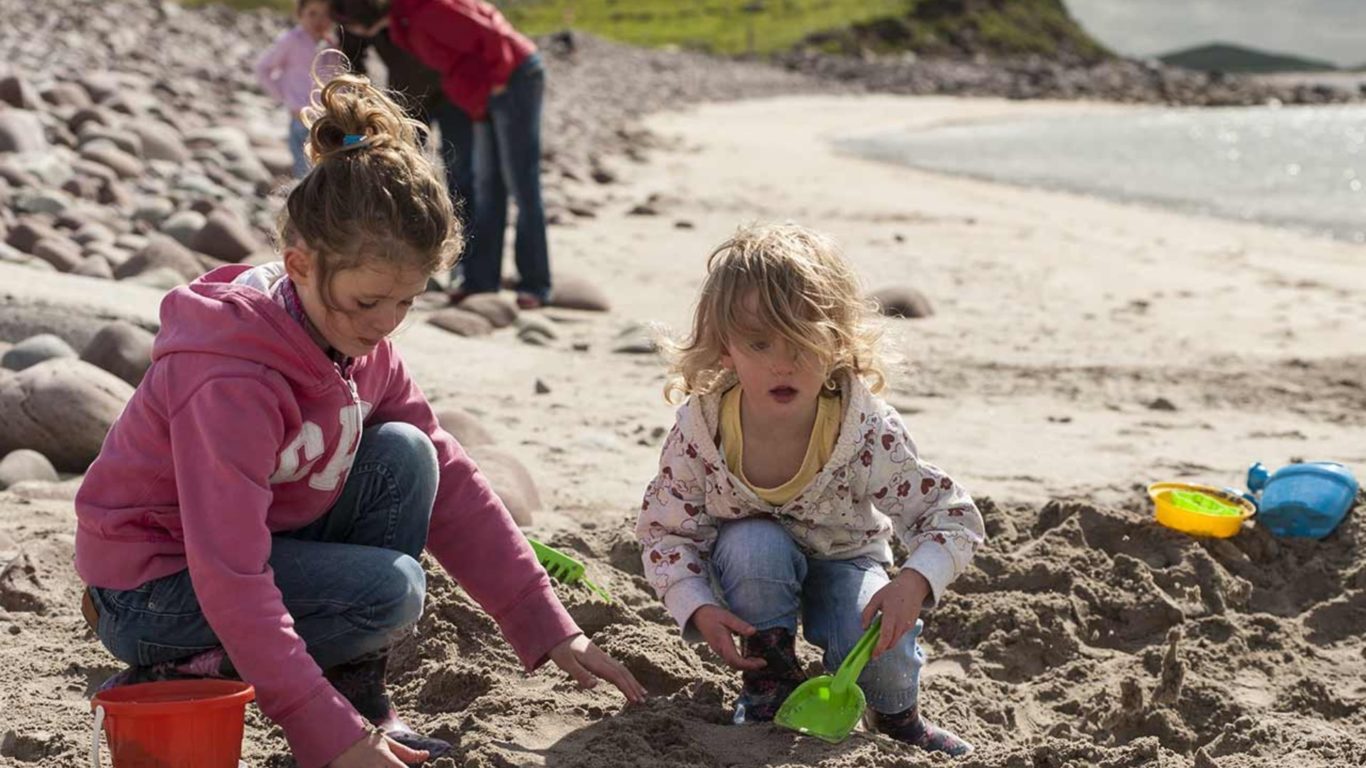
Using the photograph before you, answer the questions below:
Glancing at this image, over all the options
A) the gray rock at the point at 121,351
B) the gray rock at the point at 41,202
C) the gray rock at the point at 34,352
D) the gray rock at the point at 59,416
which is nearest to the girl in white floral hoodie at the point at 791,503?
the gray rock at the point at 59,416

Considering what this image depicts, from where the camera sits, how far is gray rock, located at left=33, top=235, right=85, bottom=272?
20.2ft

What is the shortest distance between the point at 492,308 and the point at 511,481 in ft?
9.08

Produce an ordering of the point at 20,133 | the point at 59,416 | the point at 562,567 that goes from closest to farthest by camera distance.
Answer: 1. the point at 562,567
2. the point at 59,416
3. the point at 20,133

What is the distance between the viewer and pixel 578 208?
10.3 meters

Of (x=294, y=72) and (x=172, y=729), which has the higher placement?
(x=294, y=72)

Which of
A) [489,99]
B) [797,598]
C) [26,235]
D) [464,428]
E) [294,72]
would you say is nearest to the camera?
[797,598]

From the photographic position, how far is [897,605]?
263 cm

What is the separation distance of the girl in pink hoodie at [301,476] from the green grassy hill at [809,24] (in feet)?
198

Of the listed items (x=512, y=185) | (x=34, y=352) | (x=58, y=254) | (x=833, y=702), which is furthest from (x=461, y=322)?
(x=833, y=702)

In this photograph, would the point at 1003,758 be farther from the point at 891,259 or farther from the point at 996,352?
the point at 891,259

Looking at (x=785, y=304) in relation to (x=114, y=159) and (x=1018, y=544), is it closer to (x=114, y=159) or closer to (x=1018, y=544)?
(x=1018, y=544)

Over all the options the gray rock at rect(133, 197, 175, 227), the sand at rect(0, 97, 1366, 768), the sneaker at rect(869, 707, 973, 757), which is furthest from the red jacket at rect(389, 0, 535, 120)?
the sneaker at rect(869, 707, 973, 757)

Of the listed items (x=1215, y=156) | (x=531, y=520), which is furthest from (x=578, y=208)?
(x=1215, y=156)

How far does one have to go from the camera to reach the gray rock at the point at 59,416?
158 inches
